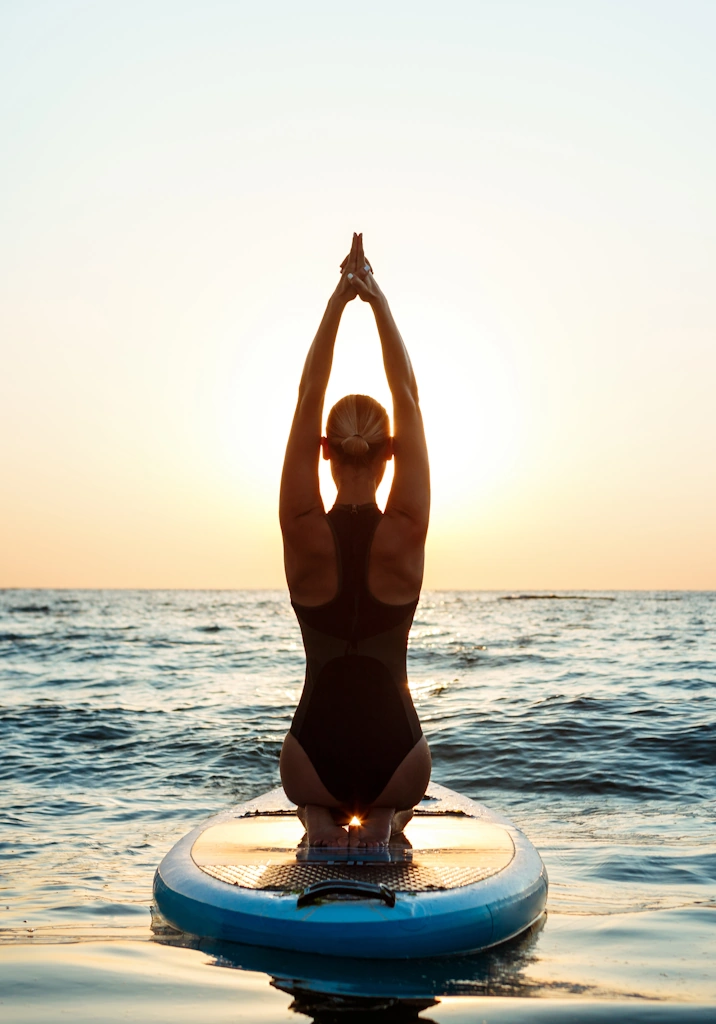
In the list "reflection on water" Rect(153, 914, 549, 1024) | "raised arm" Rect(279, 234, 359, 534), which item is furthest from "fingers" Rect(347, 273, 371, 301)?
"reflection on water" Rect(153, 914, 549, 1024)

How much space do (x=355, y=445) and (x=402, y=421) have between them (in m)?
0.24

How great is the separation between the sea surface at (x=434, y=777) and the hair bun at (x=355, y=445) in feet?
6.59

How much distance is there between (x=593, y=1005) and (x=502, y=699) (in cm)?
1091

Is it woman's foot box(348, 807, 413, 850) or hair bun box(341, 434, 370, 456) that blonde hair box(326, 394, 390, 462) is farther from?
woman's foot box(348, 807, 413, 850)

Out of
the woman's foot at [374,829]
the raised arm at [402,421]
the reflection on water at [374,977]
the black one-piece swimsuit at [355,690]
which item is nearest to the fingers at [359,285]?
the raised arm at [402,421]

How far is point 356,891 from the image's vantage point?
11.9 ft

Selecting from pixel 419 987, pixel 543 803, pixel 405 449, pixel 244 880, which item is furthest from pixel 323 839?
pixel 543 803

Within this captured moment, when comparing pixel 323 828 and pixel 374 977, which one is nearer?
pixel 374 977

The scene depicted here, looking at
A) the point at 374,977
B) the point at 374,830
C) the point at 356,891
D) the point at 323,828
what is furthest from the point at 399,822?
the point at 374,977

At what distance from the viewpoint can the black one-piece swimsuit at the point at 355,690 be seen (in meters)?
4.10

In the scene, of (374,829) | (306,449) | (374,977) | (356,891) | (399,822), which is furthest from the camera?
(399,822)

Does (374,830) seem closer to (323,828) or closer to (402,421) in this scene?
(323,828)

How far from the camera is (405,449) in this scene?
409 cm

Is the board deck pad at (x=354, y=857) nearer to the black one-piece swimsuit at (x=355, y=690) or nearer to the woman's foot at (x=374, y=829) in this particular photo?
the woman's foot at (x=374, y=829)
